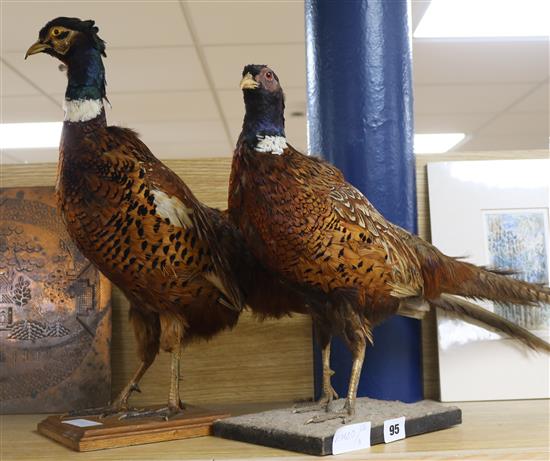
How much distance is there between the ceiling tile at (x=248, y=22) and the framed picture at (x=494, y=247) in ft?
5.73

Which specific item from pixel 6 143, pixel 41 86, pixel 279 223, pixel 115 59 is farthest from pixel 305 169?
pixel 6 143

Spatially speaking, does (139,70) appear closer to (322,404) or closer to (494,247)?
(494,247)

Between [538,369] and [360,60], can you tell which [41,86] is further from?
[538,369]

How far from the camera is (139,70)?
3320 mm

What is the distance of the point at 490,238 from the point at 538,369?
0.21 metres

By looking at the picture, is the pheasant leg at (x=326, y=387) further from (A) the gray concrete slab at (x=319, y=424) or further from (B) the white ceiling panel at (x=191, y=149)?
(B) the white ceiling panel at (x=191, y=149)

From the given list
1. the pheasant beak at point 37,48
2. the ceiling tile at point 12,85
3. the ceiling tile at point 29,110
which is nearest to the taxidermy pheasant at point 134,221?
the pheasant beak at point 37,48

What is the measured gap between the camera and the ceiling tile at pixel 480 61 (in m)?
3.14

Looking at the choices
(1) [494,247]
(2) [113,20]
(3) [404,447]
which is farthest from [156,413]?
(2) [113,20]

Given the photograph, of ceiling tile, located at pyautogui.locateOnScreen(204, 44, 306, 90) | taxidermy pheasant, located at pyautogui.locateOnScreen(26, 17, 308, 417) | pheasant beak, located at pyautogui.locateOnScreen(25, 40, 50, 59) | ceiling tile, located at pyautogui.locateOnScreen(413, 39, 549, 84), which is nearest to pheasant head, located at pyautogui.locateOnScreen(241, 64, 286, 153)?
taxidermy pheasant, located at pyautogui.locateOnScreen(26, 17, 308, 417)

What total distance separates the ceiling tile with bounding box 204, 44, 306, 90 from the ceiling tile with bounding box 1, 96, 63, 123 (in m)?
1.04

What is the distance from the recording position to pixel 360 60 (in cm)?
99

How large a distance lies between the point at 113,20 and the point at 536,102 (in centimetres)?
258

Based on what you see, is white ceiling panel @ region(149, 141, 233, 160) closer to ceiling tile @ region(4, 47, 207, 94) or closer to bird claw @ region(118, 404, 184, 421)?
ceiling tile @ region(4, 47, 207, 94)
